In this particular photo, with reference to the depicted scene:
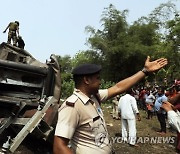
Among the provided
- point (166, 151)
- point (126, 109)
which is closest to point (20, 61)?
point (126, 109)

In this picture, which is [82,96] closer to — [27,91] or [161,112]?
[27,91]

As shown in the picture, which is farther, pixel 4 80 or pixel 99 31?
pixel 99 31

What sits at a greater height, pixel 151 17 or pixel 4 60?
pixel 151 17

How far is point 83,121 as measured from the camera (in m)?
2.73

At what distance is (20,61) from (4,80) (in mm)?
547

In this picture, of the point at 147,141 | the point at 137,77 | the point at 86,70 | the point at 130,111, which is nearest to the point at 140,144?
the point at 147,141

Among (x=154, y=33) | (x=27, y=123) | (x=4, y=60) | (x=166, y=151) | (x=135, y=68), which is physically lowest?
(x=166, y=151)

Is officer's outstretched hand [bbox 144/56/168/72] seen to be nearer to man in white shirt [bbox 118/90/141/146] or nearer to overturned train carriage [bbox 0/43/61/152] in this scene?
overturned train carriage [bbox 0/43/61/152]

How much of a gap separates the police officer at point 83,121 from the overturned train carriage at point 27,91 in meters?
1.94

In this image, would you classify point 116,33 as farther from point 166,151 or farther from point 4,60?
point 4,60

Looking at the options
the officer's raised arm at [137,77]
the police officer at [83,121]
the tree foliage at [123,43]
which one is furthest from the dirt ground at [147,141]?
the tree foliage at [123,43]

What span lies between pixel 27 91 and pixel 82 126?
9.67 feet

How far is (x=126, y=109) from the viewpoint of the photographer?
31.0 feet

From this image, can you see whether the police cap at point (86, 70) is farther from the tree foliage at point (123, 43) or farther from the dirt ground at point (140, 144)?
the tree foliage at point (123, 43)
